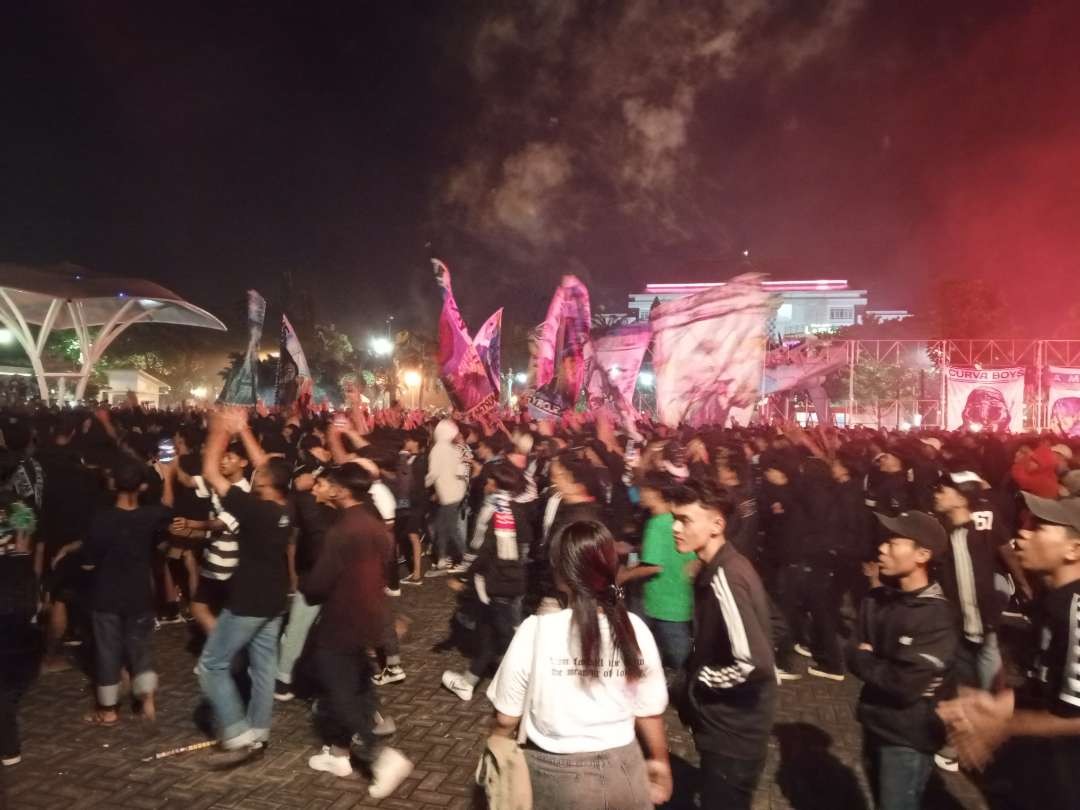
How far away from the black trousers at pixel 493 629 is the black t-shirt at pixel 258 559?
189cm

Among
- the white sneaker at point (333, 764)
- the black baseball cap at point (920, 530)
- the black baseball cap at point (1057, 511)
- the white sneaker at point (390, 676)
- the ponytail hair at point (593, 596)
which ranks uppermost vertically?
the black baseball cap at point (1057, 511)

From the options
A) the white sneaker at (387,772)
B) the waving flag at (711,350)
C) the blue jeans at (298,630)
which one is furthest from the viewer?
the waving flag at (711,350)

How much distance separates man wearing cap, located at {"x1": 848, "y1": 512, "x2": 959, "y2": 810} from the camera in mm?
3242

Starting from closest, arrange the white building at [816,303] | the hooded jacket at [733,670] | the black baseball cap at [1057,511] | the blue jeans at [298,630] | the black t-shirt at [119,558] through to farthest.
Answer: the black baseball cap at [1057,511]
the hooded jacket at [733,670]
the black t-shirt at [119,558]
the blue jeans at [298,630]
the white building at [816,303]

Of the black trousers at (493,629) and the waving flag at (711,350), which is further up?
the waving flag at (711,350)

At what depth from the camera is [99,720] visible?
5.61 m

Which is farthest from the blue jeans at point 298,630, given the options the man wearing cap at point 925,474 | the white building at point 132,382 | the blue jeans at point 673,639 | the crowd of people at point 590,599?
the white building at point 132,382

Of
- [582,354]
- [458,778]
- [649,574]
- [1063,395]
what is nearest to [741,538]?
[649,574]

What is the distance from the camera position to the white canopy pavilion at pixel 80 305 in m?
28.9

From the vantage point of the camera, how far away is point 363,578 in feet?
15.3

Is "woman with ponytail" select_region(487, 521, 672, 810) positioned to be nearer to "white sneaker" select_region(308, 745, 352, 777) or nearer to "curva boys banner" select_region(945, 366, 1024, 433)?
"white sneaker" select_region(308, 745, 352, 777)

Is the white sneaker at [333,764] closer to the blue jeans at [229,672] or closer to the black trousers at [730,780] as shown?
the blue jeans at [229,672]

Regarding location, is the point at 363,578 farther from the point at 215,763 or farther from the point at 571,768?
the point at 571,768

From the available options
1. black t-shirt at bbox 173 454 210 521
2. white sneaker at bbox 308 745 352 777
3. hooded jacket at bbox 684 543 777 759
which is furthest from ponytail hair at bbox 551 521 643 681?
black t-shirt at bbox 173 454 210 521
